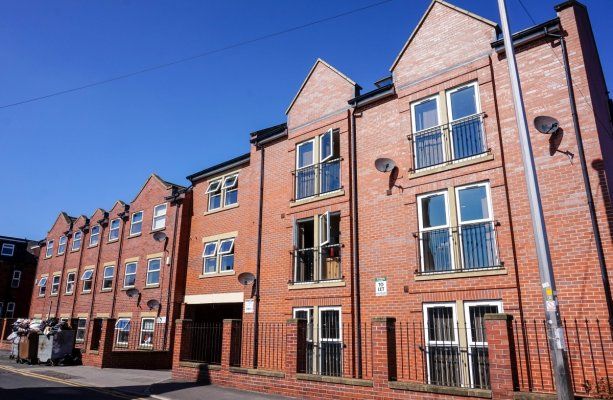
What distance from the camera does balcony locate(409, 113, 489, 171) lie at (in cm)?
1154

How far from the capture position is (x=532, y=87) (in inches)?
427

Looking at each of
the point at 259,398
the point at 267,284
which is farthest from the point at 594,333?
the point at 267,284

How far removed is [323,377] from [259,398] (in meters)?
1.66

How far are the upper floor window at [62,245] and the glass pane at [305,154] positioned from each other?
72.4ft

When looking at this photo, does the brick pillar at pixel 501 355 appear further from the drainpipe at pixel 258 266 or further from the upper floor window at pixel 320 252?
the drainpipe at pixel 258 266

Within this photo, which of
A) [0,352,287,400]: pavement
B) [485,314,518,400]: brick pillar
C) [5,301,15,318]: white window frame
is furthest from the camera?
[5,301,15,318]: white window frame

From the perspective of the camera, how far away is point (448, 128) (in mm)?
12086

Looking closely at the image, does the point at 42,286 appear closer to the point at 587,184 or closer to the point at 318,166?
the point at 318,166

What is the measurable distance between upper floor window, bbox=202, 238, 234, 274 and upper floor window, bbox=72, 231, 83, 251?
44.8 feet

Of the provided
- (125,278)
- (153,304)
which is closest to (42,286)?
(125,278)

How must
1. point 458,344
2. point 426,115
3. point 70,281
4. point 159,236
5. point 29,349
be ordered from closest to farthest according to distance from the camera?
point 458,344 → point 426,115 → point 29,349 → point 159,236 → point 70,281

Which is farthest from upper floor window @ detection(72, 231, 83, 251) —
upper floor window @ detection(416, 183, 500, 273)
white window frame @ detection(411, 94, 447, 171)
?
upper floor window @ detection(416, 183, 500, 273)

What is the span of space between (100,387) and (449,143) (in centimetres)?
1153

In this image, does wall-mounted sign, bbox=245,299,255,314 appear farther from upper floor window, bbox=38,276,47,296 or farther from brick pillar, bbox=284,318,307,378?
upper floor window, bbox=38,276,47,296
